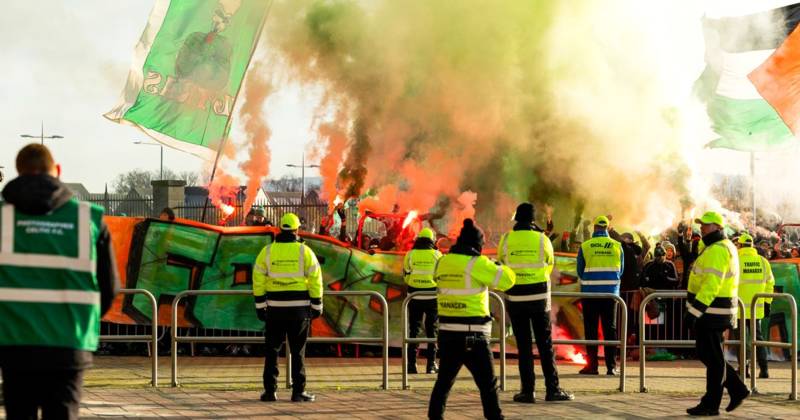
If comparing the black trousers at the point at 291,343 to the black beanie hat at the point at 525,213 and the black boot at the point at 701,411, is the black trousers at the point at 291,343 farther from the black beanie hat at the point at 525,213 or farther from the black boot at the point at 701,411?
the black boot at the point at 701,411

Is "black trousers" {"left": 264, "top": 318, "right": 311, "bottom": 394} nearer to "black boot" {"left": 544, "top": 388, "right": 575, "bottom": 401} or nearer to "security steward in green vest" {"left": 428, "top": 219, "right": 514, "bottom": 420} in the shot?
"security steward in green vest" {"left": 428, "top": 219, "right": 514, "bottom": 420}

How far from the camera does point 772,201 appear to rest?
47.8m

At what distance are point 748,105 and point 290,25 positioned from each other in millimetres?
11882

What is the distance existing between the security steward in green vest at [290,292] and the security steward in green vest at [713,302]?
3540mm

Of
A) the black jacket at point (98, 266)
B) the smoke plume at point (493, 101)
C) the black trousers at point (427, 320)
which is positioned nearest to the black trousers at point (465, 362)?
the black jacket at point (98, 266)

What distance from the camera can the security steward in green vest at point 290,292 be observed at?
1112cm

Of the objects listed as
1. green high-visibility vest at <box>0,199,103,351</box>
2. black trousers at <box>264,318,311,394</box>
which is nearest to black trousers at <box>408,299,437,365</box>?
black trousers at <box>264,318,311,394</box>

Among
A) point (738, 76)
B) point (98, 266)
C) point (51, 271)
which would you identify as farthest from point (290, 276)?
point (738, 76)

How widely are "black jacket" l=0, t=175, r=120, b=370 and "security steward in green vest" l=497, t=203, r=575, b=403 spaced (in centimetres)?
649

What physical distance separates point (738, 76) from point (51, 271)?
87.4 feet

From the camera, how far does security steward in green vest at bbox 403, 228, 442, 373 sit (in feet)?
46.9

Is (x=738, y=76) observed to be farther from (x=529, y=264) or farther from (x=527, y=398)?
(x=527, y=398)

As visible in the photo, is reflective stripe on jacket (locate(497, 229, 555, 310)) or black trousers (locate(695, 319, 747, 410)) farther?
reflective stripe on jacket (locate(497, 229, 555, 310))

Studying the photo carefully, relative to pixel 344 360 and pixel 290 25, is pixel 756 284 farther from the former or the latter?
pixel 290 25
